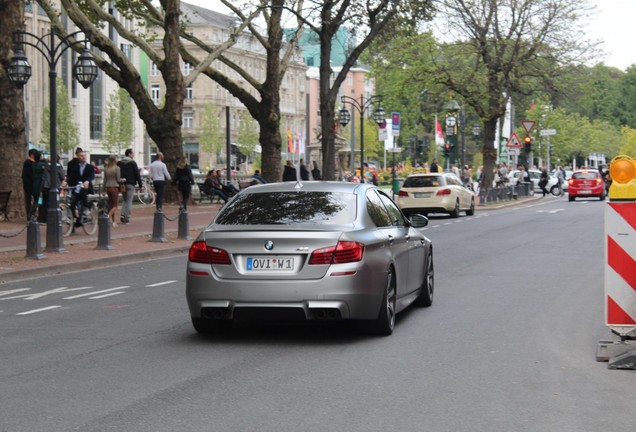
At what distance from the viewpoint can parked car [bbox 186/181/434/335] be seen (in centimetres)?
987

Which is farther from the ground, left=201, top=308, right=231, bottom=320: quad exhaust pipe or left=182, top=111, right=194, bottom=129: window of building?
left=182, top=111, right=194, bottom=129: window of building

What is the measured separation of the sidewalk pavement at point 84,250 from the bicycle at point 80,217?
8.4 inches

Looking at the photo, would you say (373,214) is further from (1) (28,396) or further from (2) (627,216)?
(1) (28,396)

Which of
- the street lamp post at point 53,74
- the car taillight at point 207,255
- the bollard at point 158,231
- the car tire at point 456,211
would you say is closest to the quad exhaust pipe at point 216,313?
the car taillight at point 207,255

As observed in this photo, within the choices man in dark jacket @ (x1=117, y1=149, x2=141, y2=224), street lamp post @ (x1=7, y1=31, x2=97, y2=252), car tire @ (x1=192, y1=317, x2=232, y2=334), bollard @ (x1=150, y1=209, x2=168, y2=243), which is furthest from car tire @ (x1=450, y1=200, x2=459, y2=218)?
car tire @ (x1=192, y1=317, x2=232, y2=334)

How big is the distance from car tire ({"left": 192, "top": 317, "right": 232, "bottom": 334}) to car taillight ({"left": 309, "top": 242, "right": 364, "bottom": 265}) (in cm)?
128

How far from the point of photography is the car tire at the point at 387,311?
10422 mm

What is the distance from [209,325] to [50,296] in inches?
193

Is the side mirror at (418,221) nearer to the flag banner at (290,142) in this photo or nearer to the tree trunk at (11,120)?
the tree trunk at (11,120)

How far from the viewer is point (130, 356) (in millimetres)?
9516

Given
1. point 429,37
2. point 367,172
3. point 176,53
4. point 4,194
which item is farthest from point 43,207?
point 367,172

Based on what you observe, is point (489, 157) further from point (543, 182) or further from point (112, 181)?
point (112, 181)

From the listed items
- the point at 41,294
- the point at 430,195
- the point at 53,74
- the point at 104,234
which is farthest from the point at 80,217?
the point at 430,195

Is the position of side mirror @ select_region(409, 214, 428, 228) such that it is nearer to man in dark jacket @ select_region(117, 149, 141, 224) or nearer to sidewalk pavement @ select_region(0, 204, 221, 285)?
sidewalk pavement @ select_region(0, 204, 221, 285)
